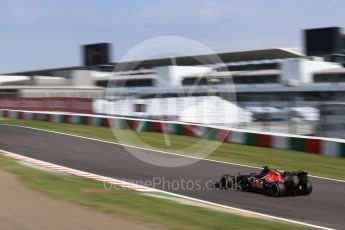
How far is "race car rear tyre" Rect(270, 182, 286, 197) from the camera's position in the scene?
8898 mm

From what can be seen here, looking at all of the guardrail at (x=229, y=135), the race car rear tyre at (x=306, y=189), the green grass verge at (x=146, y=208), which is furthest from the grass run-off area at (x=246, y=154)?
the green grass verge at (x=146, y=208)

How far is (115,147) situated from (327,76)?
44152 mm

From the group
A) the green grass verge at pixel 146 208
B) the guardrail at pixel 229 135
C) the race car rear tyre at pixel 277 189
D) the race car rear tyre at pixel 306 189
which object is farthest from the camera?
the guardrail at pixel 229 135

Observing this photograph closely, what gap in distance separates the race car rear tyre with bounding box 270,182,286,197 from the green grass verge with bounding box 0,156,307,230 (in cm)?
208

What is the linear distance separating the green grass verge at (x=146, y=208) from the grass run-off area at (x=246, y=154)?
18.4ft

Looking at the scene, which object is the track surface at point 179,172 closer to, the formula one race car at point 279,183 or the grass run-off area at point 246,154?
the formula one race car at point 279,183

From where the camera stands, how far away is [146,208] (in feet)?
22.5

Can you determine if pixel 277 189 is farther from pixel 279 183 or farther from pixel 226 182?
pixel 226 182

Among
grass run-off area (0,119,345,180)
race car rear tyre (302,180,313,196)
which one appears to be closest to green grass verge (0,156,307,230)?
race car rear tyre (302,180,313,196)

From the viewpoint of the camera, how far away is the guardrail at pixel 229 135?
15461mm

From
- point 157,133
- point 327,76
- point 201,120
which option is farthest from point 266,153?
point 327,76

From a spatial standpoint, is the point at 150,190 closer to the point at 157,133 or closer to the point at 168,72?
the point at 157,133

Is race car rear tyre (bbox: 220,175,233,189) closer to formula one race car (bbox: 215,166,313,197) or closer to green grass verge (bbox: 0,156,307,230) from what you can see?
formula one race car (bbox: 215,166,313,197)

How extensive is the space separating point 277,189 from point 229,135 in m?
9.77
